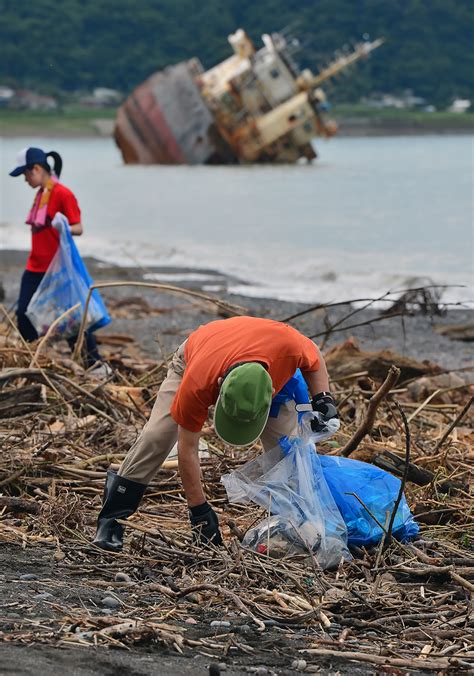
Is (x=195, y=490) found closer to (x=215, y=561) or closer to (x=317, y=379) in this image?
(x=215, y=561)

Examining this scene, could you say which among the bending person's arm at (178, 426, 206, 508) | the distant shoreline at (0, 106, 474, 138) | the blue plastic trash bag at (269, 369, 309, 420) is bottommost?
the distant shoreline at (0, 106, 474, 138)

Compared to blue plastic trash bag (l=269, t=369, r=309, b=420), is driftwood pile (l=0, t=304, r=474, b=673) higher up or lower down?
lower down

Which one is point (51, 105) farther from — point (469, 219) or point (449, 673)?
point (449, 673)

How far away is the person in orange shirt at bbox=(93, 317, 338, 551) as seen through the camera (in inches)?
151

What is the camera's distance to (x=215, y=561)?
4227mm

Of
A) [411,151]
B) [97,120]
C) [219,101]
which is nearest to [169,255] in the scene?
[219,101]

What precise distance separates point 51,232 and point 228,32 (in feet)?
328

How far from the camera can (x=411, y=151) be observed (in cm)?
8838

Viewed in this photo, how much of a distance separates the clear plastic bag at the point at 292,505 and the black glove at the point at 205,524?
0.15m

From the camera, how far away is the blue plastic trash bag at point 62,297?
784 centimetres

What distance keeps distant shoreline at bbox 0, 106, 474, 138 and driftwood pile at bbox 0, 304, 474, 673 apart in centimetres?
8621

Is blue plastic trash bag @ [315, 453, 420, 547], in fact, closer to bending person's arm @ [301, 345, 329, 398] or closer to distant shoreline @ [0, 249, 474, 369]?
bending person's arm @ [301, 345, 329, 398]

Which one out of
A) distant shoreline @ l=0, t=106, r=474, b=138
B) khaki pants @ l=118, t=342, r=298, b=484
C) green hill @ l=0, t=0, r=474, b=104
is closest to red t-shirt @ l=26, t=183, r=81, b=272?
khaki pants @ l=118, t=342, r=298, b=484

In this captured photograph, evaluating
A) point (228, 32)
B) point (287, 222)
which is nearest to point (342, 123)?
point (228, 32)
